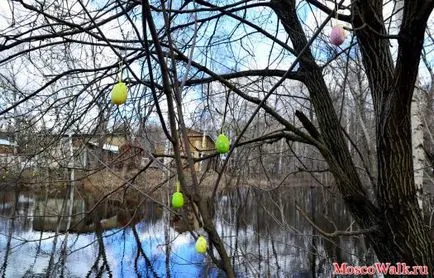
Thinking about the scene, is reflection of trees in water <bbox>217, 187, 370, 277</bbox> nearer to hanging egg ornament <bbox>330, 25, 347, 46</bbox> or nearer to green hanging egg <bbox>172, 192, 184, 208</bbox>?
hanging egg ornament <bbox>330, 25, 347, 46</bbox>

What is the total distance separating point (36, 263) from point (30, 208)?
21.6ft

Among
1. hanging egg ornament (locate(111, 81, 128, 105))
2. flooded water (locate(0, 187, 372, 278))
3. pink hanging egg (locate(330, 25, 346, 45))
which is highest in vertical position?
pink hanging egg (locate(330, 25, 346, 45))

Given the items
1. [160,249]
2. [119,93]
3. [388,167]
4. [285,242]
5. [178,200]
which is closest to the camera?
[119,93]

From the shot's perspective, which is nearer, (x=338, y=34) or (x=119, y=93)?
(x=119, y=93)

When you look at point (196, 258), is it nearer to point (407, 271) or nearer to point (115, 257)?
point (115, 257)

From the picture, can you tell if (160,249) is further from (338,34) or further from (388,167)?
(338,34)

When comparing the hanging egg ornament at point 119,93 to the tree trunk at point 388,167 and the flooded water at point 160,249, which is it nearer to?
the tree trunk at point 388,167

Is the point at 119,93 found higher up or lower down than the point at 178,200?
higher up

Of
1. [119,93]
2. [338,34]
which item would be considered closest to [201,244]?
[119,93]

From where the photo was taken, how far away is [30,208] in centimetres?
1402

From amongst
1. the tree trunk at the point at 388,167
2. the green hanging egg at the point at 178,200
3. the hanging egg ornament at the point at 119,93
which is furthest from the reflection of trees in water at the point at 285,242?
the hanging egg ornament at the point at 119,93

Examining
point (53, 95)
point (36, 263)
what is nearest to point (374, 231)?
point (53, 95)

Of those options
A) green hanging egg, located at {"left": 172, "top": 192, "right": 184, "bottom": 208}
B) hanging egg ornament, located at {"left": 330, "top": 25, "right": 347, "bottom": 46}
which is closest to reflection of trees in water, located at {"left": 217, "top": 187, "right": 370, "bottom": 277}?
hanging egg ornament, located at {"left": 330, "top": 25, "right": 347, "bottom": 46}

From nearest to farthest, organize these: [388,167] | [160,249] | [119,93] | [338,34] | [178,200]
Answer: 1. [119,93]
2. [178,200]
3. [338,34]
4. [388,167]
5. [160,249]
